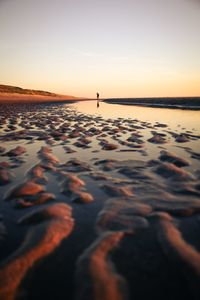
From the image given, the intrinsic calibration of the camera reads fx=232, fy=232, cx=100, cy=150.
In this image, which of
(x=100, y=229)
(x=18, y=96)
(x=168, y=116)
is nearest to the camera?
(x=100, y=229)

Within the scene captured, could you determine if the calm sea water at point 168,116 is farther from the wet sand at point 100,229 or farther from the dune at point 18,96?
the dune at point 18,96

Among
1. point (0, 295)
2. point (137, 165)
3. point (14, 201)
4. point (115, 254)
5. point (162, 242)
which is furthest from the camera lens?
point (137, 165)

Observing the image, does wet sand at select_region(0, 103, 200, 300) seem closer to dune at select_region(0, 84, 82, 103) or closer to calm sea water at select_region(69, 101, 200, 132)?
calm sea water at select_region(69, 101, 200, 132)

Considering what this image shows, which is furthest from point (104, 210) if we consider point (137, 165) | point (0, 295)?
point (137, 165)

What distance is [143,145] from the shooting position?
20.8ft

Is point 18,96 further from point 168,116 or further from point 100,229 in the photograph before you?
point 100,229

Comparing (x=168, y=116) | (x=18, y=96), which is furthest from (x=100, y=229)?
(x=18, y=96)

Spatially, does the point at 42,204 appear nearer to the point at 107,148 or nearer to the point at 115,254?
the point at 115,254

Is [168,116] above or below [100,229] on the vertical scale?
below

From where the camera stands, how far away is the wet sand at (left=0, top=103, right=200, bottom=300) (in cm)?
162

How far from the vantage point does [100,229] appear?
90.9 inches

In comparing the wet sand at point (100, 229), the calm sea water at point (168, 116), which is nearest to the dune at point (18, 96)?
the calm sea water at point (168, 116)

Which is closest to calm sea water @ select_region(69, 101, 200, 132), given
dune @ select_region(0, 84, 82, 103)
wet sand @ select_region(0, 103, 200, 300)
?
wet sand @ select_region(0, 103, 200, 300)

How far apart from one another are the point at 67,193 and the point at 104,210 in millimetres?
707
